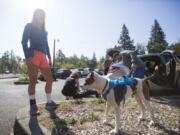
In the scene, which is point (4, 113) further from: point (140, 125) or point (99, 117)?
point (140, 125)

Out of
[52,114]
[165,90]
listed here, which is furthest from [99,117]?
[165,90]

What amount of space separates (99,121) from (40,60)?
1766 mm

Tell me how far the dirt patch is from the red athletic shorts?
105 cm

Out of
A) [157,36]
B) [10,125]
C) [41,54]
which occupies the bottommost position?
[10,125]

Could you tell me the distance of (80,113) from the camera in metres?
6.25

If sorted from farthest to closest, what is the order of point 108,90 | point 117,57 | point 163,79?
1. point 163,79
2. point 117,57
3. point 108,90

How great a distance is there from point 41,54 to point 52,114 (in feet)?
4.28

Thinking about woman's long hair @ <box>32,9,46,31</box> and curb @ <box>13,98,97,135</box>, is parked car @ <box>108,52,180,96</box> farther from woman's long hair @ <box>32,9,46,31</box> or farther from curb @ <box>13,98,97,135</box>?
curb @ <box>13,98,97,135</box>

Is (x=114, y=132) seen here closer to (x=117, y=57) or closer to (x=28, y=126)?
(x=28, y=126)

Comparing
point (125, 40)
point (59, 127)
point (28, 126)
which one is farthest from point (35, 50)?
point (125, 40)

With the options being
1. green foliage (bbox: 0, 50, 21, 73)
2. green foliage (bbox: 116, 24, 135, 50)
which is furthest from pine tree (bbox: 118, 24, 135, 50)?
green foliage (bbox: 0, 50, 21, 73)

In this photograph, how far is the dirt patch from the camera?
479 centimetres

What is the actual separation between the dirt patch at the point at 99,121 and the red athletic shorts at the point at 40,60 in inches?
41.3

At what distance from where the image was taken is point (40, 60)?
5.89 metres
